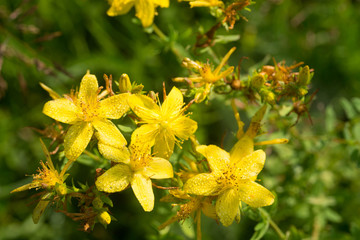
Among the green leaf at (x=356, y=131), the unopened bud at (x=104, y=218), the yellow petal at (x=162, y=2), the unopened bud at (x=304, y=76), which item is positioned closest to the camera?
the unopened bud at (x=104, y=218)

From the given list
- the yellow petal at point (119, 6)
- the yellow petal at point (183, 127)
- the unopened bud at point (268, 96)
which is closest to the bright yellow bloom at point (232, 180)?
the yellow petal at point (183, 127)

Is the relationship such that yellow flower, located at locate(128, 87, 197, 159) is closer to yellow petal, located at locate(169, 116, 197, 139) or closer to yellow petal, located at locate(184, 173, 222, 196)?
yellow petal, located at locate(169, 116, 197, 139)

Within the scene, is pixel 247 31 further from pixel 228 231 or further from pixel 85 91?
pixel 85 91

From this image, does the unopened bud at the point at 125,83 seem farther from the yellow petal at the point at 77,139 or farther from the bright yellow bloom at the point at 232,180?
the bright yellow bloom at the point at 232,180

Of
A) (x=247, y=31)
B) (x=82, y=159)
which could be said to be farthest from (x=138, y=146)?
(x=247, y=31)

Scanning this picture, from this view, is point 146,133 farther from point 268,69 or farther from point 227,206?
point 268,69

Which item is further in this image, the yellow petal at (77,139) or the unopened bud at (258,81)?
the unopened bud at (258,81)
